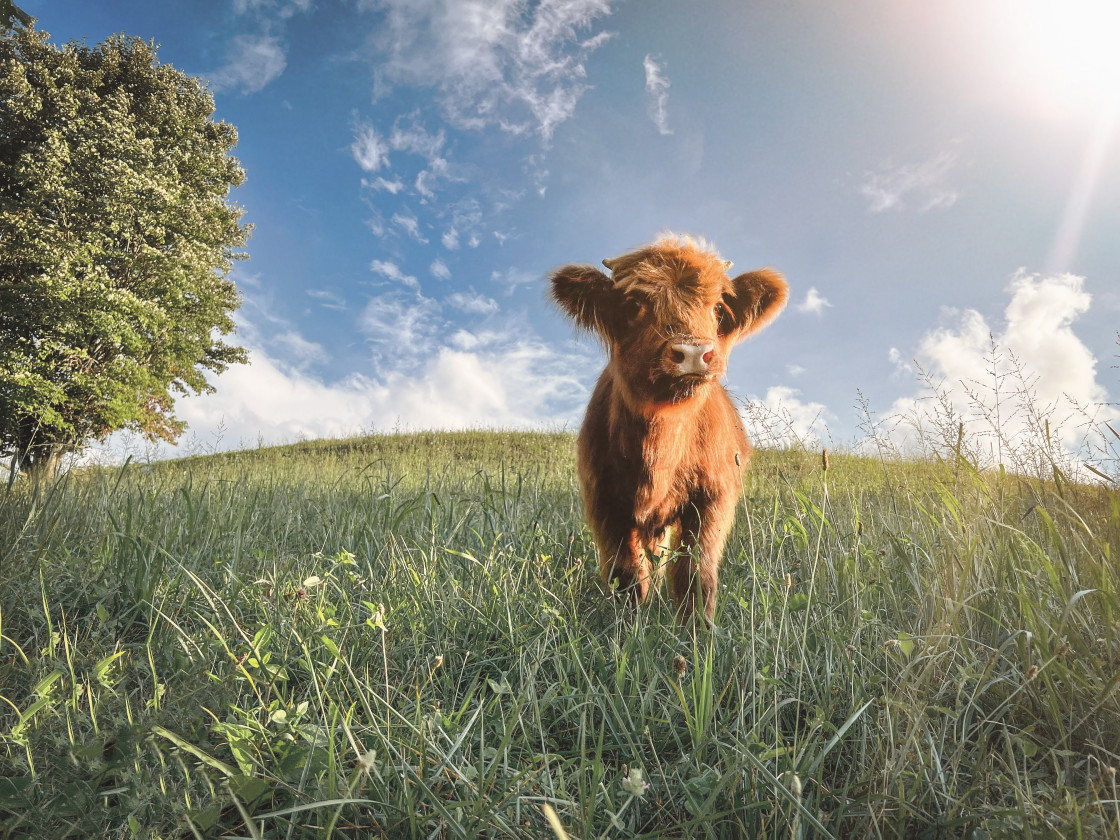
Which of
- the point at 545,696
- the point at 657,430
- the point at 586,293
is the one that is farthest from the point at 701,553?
the point at 586,293

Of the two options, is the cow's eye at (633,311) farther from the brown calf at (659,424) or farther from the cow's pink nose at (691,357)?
the cow's pink nose at (691,357)

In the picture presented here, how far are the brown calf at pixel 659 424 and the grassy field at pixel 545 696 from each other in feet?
1.18

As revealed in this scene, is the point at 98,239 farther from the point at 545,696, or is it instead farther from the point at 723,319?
the point at 545,696

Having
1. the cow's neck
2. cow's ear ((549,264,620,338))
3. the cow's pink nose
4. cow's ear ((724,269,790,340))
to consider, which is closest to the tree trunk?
cow's ear ((549,264,620,338))

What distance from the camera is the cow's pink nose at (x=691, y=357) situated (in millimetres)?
3363

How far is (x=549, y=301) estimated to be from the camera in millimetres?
4223

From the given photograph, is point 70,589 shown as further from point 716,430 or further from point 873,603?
point 873,603

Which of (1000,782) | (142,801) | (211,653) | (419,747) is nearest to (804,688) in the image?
(1000,782)

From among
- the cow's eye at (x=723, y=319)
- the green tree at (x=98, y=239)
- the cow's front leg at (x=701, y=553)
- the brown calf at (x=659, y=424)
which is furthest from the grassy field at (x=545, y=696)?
the green tree at (x=98, y=239)

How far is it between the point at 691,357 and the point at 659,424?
0.48 metres

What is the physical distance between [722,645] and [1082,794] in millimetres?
1347

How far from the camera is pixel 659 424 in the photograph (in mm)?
3631

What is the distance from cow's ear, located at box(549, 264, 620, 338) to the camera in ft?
13.3

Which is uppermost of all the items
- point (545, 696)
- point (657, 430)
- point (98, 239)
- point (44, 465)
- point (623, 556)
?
point (98, 239)
